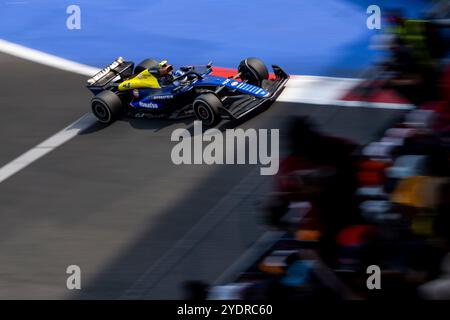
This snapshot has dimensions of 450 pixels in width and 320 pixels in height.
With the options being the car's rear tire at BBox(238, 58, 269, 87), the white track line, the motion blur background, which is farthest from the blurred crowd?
the car's rear tire at BBox(238, 58, 269, 87)

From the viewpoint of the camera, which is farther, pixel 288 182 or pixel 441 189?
pixel 288 182

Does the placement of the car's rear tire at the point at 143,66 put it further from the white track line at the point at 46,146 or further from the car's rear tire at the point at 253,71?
the car's rear tire at the point at 253,71

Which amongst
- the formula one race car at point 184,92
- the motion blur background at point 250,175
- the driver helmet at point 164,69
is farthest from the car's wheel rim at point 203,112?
the driver helmet at point 164,69

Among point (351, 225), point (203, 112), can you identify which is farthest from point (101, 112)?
point (351, 225)

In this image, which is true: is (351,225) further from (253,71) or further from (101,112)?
(101,112)

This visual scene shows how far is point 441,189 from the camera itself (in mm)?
5477

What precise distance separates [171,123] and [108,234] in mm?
2508

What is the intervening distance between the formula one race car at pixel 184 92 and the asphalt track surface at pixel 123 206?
0.17 metres

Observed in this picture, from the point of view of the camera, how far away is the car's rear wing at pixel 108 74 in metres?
10.2

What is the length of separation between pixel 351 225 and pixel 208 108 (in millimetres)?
3906

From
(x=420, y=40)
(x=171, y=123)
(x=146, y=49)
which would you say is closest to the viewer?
(x=420, y=40)
